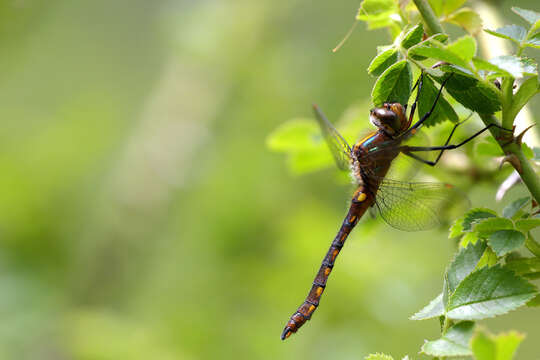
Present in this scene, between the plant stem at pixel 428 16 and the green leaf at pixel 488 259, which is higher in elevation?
the plant stem at pixel 428 16

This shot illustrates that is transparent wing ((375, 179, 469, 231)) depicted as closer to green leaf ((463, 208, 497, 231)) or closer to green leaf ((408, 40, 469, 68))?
green leaf ((463, 208, 497, 231))

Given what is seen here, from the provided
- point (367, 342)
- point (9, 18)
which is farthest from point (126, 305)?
point (9, 18)

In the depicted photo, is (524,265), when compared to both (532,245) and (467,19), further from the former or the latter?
(467,19)

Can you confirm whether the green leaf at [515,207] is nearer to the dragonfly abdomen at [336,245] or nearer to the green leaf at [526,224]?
the green leaf at [526,224]

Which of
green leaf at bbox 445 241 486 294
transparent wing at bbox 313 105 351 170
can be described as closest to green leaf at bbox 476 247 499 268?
green leaf at bbox 445 241 486 294

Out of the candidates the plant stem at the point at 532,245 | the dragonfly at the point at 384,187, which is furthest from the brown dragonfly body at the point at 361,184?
the plant stem at the point at 532,245

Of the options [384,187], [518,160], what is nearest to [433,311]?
[518,160]

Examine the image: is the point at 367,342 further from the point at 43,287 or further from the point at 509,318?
the point at 43,287
